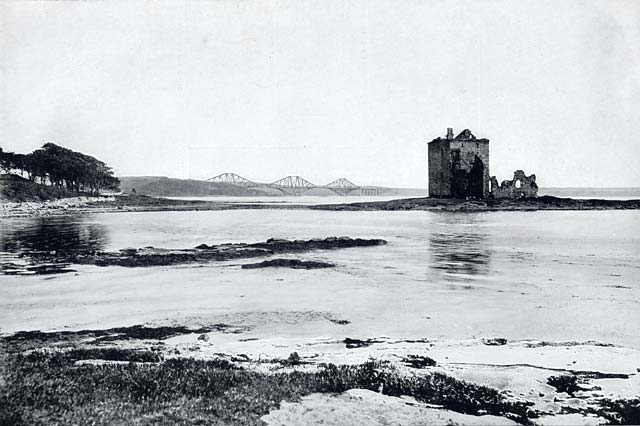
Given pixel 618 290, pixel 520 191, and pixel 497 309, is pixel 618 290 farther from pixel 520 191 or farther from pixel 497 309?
pixel 520 191

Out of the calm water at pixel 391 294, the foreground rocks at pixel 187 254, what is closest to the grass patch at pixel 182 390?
the calm water at pixel 391 294

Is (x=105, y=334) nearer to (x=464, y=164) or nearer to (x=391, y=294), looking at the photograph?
(x=391, y=294)

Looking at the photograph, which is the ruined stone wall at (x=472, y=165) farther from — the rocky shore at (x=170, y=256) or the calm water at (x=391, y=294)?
the rocky shore at (x=170, y=256)

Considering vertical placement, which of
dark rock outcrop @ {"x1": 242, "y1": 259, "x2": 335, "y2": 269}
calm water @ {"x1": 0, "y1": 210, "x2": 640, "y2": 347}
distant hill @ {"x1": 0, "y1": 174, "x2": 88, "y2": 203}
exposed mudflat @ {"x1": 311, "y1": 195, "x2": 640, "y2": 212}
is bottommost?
calm water @ {"x1": 0, "y1": 210, "x2": 640, "y2": 347}

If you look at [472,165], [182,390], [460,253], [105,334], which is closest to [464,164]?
[472,165]

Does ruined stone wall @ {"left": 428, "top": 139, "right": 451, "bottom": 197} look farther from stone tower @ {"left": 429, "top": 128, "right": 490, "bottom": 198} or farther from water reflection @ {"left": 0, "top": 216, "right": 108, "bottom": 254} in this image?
water reflection @ {"left": 0, "top": 216, "right": 108, "bottom": 254}

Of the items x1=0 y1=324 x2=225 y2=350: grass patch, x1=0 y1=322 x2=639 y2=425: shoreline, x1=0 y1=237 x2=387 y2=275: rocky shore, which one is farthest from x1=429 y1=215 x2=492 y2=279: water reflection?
x1=0 y1=324 x2=225 y2=350: grass patch
